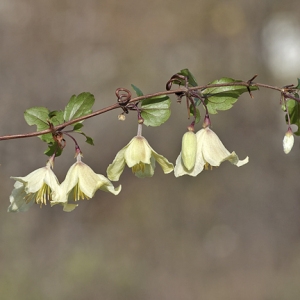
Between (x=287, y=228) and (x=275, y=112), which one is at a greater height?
(x=275, y=112)

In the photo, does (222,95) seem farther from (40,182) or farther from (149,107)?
(40,182)

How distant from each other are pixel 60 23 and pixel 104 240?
2804mm

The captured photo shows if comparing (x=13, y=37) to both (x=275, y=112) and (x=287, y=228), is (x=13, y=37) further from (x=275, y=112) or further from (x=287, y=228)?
(x=287, y=228)

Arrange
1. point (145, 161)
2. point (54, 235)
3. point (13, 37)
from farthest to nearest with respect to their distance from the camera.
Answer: point (13, 37)
point (54, 235)
point (145, 161)

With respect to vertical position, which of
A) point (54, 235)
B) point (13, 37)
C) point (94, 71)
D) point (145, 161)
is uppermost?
point (13, 37)

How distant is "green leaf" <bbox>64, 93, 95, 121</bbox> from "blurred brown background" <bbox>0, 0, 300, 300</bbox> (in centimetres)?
328

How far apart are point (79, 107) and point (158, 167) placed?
324 centimetres

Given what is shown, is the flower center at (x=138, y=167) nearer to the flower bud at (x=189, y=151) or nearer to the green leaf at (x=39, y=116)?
the flower bud at (x=189, y=151)

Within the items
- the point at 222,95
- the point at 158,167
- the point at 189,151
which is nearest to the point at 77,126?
the point at 189,151

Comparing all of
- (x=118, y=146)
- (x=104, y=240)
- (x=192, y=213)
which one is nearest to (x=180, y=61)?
(x=118, y=146)

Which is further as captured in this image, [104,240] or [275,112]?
[275,112]

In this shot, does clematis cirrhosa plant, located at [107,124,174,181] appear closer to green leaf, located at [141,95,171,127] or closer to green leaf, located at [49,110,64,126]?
green leaf, located at [141,95,171,127]

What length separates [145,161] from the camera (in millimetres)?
1643

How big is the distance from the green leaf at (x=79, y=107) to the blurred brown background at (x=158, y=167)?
3285 millimetres
